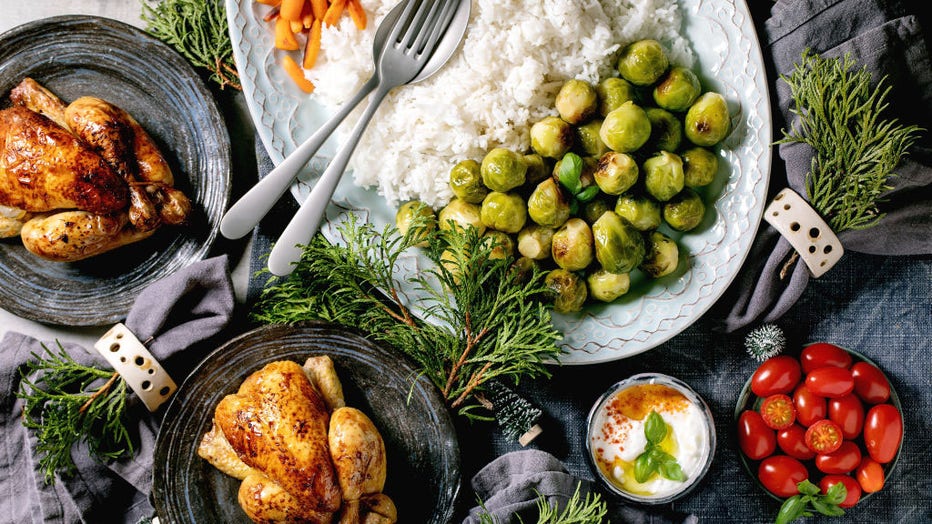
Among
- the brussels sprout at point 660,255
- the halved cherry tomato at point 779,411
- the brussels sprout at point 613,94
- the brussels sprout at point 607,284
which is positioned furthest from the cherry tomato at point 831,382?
the brussels sprout at point 613,94

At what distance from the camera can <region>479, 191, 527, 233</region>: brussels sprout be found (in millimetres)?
2357

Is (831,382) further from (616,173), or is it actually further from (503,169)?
(503,169)

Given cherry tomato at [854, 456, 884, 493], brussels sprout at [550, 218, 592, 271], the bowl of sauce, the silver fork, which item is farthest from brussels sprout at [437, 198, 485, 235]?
cherry tomato at [854, 456, 884, 493]

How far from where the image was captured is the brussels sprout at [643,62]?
2.32 meters

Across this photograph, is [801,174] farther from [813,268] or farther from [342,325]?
A: [342,325]

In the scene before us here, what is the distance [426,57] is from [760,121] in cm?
119

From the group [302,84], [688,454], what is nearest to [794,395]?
[688,454]

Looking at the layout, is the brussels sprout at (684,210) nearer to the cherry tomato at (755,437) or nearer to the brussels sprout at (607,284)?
the brussels sprout at (607,284)

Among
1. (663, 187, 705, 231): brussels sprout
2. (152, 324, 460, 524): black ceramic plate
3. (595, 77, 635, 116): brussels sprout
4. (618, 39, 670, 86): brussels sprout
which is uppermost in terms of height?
(618, 39, 670, 86): brussels sprout

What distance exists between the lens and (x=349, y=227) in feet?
8.08

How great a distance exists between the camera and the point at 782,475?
2537 millimetres

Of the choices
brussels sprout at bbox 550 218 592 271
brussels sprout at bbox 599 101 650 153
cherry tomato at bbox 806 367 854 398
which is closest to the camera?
brussels sprout at bbox 599 101 650 153

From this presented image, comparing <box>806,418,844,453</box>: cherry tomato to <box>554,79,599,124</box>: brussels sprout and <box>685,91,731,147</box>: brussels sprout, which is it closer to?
<box>685,91,731,147</box>: brussels sprout

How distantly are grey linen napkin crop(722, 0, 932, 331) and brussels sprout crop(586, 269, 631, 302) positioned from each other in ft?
1.56
